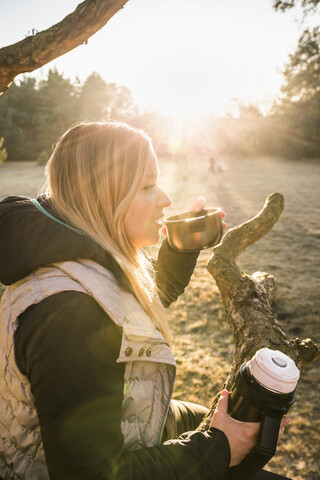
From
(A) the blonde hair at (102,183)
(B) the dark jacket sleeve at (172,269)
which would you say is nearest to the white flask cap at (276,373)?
(A) the blonde hair at (102,183)

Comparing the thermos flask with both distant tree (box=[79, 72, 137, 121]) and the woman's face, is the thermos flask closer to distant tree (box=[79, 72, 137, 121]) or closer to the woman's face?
the woman's face

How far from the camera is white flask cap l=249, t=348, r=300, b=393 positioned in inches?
42.4

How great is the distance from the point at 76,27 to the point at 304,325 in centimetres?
395

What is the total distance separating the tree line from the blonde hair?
21051 millimetres

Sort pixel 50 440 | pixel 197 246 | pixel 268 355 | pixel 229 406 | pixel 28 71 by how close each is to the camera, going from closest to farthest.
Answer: pixel 50 440
pixel 268 355
pixel 229 406
pixel 197 246
pixel 28 71

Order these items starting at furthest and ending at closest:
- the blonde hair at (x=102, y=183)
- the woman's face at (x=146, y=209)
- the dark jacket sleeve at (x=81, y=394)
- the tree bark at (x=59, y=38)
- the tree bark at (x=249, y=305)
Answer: the tree bark at (x=59, y=38) < the tree bark at (x=249, y=305) < the woman's face at (x=146, y=209) < the blonde hair at (x=102, y=183) < the dark jacket sleeve at (x=81, y=394)

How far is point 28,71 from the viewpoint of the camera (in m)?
2.48

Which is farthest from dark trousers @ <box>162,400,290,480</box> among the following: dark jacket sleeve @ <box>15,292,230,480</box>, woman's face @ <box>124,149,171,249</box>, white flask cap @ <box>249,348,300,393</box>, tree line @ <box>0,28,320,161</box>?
tree line @ <box>0,28,320,161</box>

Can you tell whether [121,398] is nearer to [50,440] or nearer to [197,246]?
[50,440]

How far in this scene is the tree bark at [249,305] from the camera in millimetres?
1785

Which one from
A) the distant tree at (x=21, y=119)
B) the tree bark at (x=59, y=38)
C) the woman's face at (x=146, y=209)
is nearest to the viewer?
the woman's face at (x=146, y=209)

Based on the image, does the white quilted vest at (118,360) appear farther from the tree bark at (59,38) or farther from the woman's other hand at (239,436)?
the tree bark at (59,38)

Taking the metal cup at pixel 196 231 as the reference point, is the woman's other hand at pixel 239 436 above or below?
below

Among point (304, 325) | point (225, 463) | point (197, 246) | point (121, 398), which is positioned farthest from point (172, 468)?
point (304, 325)
